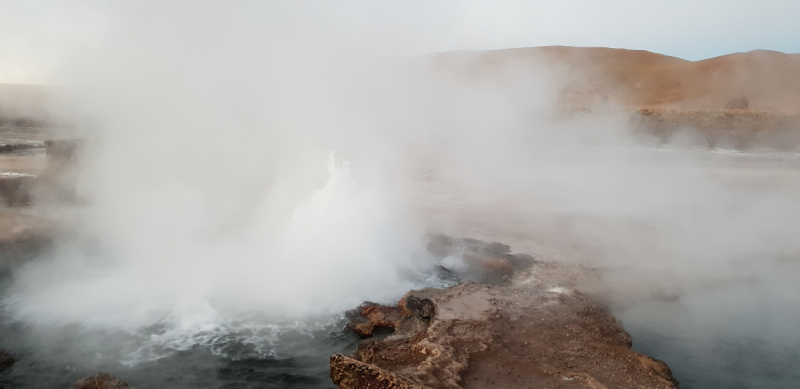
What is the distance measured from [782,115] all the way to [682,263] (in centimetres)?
1731

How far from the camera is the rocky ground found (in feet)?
10.7

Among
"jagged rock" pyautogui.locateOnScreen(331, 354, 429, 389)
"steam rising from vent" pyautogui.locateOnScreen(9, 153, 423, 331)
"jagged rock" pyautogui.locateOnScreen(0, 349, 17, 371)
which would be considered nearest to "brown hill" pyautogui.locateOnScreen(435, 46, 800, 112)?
"steam rising from vent" pyautogui.locateOnScreen(9, 153, 423, 331)

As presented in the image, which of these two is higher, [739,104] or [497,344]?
[739,104]

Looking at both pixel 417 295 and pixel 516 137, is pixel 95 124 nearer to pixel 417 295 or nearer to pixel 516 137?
pixel 417 295

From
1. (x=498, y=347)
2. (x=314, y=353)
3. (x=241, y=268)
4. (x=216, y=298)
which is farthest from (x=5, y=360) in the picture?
(x=498, y=347)

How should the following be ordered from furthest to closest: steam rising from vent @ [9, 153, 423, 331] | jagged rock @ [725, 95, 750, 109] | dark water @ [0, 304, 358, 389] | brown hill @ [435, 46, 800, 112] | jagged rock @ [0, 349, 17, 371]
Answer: jagged rock @ [725, 95, 750, 109] → brown hill @ [435, 46, 800, 112] → steam rising from vent @ [9, 153, 423, 331] → jagged rock @ [0, 349, 17, 371] → dark water @ [0, 304, 358, 389]

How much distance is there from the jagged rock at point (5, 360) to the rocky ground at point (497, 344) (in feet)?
9.43

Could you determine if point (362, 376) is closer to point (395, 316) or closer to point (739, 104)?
point (395, 316)

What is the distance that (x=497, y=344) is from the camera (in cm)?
379

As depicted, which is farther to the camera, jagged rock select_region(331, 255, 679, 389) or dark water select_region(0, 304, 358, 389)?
dark water select_region(0, 304, 358, 389)

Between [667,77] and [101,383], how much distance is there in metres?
41.2

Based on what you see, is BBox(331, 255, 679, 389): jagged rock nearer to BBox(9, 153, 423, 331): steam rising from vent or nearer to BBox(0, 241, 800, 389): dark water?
BBox(0, 241, 800, 389): dark water

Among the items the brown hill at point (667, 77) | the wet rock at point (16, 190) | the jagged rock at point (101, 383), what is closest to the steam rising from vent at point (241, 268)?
the jagged rock at point (101, 383)

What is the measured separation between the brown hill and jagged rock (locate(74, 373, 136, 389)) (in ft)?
41.6
